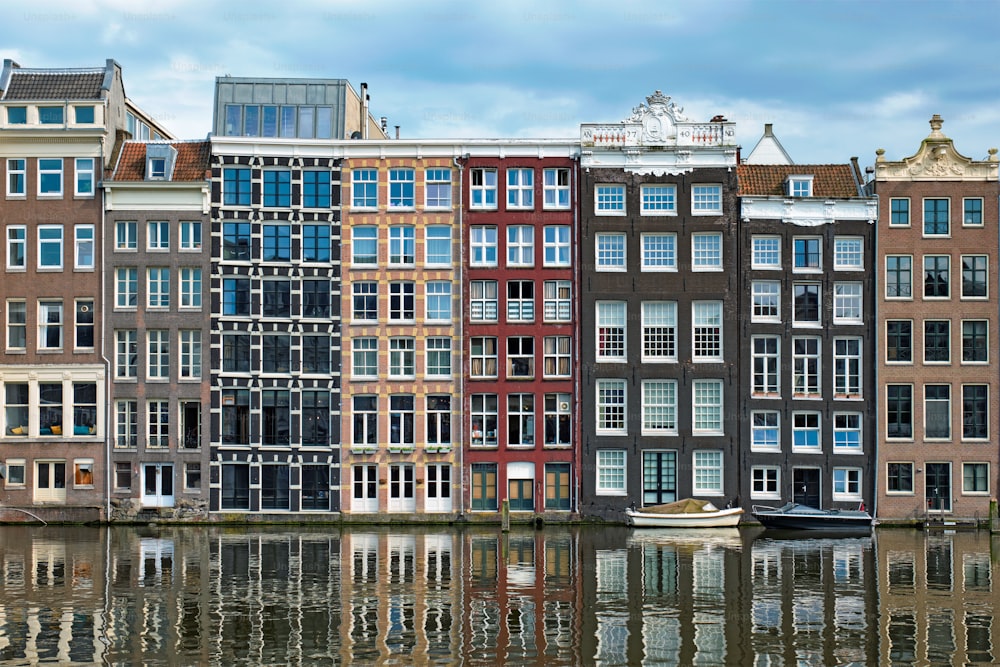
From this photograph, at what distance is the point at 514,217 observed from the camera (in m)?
66.9

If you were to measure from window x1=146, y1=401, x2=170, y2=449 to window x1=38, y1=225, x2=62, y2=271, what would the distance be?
29.5 feet

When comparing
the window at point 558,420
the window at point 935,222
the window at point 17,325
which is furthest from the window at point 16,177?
the window at point 935,222

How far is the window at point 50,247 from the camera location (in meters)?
66.8

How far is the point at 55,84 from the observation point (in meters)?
67.5

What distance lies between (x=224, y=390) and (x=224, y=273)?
6.22m

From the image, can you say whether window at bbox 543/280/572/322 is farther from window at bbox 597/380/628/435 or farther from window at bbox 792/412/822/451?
window at bbox 792/412/822/451

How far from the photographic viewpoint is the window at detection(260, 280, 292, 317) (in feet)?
218

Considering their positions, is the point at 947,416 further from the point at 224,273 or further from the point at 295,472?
the point at 224,273

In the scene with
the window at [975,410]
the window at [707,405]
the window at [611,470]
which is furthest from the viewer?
the window at [707,405]

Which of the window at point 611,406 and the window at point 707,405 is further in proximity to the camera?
the window at point 611,406

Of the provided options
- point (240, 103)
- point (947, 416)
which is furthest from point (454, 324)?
point (947, 416)

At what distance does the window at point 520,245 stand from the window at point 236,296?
14094 millimetres

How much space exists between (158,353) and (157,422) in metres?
3.67

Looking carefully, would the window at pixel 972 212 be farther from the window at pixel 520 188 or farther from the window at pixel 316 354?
the window at pixel 316 354
